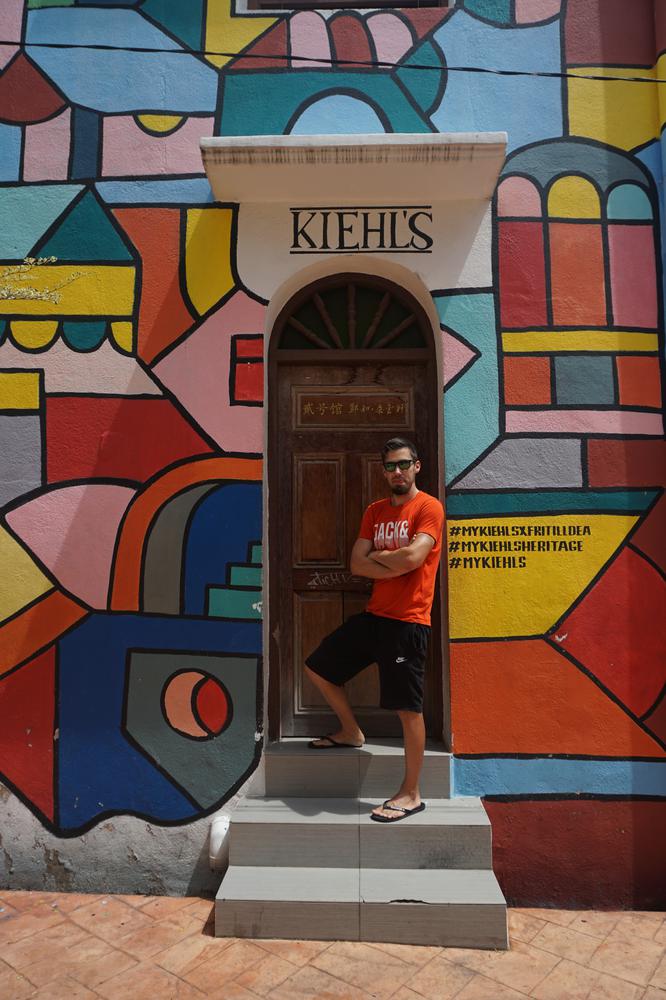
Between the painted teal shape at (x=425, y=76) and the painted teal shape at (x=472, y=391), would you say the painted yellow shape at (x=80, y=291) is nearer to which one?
the painted teal shape at (x=472, y=391)

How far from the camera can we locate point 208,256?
12.9ft

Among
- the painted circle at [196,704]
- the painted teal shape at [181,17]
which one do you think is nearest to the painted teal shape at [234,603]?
the painted circle at [196,704]

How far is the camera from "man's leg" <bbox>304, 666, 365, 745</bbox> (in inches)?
143

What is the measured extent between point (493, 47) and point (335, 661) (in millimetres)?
3424

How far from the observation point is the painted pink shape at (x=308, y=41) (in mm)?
4059

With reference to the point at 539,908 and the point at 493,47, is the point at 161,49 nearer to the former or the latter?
the point at 493,47

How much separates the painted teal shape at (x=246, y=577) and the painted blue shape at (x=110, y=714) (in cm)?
20

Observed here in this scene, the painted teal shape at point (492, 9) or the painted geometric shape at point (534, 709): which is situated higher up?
the painted teal shape at point (492, 9)

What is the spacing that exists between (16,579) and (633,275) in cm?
364

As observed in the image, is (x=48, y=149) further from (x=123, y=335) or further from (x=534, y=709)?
(x=534, y=709)

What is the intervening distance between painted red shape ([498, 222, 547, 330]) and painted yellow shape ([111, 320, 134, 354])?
78.0 inches

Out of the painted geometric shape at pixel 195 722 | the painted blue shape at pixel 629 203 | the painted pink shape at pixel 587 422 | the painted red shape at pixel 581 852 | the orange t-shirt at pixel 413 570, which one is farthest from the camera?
the painted blue shape at pixel 629 203

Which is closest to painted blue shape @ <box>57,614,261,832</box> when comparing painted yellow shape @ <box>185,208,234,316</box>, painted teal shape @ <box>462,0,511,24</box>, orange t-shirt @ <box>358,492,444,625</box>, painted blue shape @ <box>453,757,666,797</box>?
orange t-shirt @ <box>358,492,444,625</box>

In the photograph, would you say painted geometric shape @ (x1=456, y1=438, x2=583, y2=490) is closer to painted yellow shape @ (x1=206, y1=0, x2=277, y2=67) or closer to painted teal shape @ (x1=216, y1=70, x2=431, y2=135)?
painted teal shape @ (x1=216, y1=70, x2=431, y2=135)
